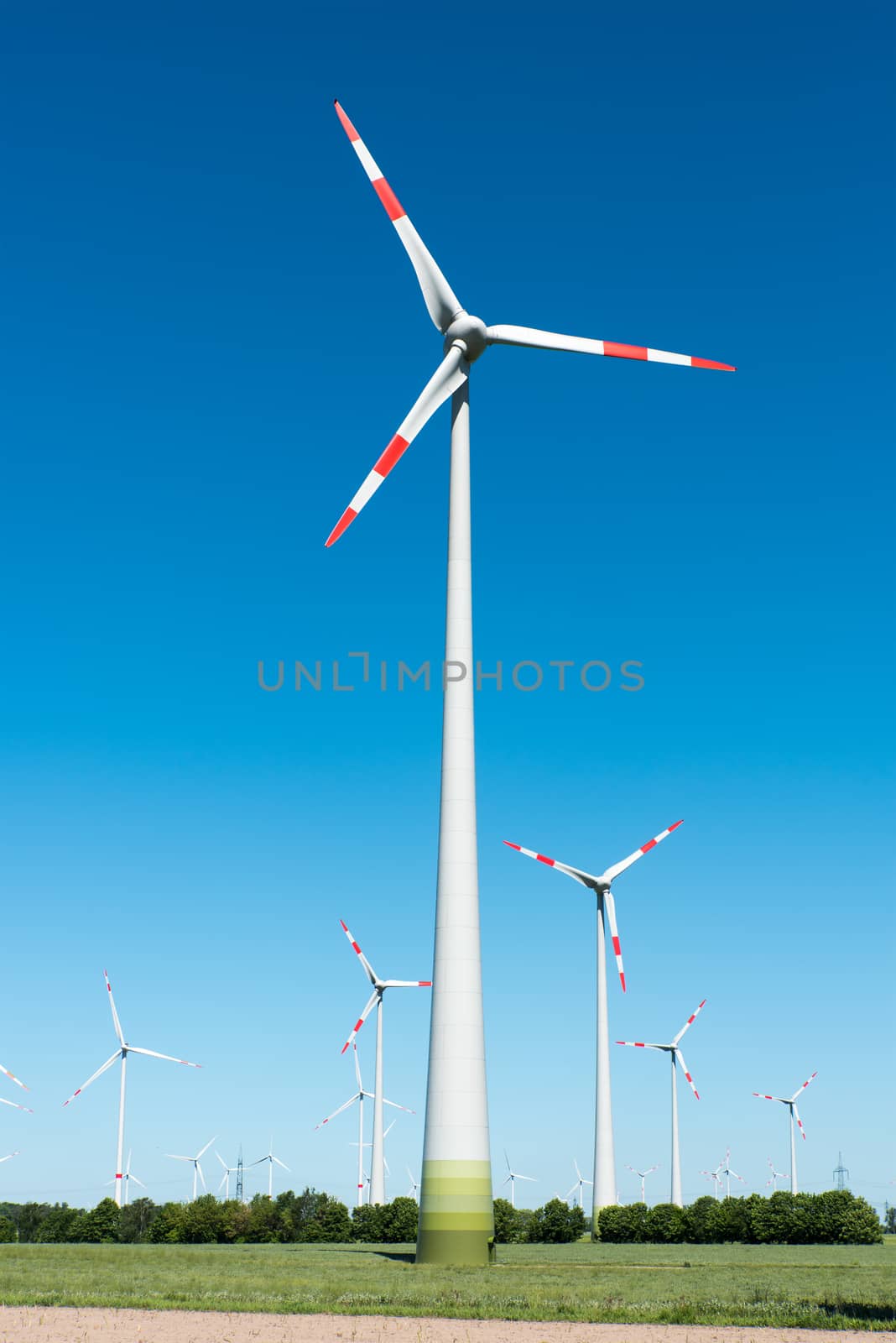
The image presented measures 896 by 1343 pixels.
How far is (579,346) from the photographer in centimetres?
6562

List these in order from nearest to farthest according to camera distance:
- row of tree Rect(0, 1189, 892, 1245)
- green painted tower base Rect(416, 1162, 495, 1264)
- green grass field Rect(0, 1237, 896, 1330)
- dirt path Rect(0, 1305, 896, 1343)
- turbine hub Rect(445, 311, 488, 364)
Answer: dirt path Rect(0, 1305, 896, 1343)
green grass field Rect(0, 1237, 896, 1330)
green painted tower base Rect(416, 1162, 495, 1264)
turbine hub Rect(445, 311, 488, 364)
row of tree Rect(0, 1189, 892, 1245)

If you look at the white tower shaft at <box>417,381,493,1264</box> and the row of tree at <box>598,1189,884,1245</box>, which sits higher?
the white tower shaft at <box>417,381,493,1264</box>

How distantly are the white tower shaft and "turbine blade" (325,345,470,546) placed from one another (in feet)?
22.2

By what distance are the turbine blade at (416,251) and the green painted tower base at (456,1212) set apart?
1582 inches

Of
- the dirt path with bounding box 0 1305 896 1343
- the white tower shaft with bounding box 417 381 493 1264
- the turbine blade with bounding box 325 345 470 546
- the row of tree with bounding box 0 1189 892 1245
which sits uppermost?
the turbine blade with bounding box 325 345 470 546

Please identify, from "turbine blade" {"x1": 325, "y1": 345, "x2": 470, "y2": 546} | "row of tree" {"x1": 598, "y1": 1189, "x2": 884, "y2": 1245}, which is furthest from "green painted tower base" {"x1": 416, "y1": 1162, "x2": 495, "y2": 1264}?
"row of tree" {"x1": 598, "y1": 1189, "x2": 884, "y2": 1245}

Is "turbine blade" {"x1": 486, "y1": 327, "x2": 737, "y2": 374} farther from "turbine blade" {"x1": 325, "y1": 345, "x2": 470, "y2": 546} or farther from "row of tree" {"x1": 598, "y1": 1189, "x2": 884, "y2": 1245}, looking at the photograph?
"row of tree" {"x1": 598, "y1": 1189, "x2": 884, "y2": 1245}

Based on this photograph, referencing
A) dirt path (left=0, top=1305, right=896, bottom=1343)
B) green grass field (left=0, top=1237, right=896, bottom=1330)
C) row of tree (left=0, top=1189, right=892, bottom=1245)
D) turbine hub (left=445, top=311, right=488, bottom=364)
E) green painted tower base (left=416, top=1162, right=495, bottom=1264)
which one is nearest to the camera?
dirt path (left=0, top=1305, right=896, bottom=1343)

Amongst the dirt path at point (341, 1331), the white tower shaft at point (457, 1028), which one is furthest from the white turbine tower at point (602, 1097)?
the dirt path at point (341, 1331)

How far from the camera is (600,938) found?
4102 inches

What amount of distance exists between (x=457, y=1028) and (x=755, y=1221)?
53.1 meters

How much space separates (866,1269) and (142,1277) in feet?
100

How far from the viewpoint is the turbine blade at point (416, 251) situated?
6575cm

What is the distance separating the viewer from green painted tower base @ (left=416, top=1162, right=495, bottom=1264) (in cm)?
5178
